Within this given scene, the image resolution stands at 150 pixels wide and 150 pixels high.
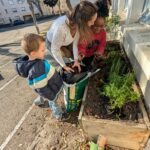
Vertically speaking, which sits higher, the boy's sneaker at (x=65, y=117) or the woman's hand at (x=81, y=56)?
the woman's hand at (x=81, y=56)

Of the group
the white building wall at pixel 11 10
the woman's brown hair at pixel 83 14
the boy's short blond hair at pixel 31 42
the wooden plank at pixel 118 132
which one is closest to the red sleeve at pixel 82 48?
the woman's brown hair at pixel 83 14

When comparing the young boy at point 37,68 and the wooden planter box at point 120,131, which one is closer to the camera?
the wooden planter box at point 120,131

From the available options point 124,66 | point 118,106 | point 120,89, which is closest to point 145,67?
point 120,89

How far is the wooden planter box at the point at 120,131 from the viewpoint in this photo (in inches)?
71.2

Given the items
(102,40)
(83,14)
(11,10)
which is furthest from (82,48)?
(11,10)

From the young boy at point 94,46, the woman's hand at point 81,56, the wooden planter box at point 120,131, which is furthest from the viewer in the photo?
the woman's hand at point 81,56

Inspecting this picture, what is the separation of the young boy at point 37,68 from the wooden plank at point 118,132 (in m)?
0.70

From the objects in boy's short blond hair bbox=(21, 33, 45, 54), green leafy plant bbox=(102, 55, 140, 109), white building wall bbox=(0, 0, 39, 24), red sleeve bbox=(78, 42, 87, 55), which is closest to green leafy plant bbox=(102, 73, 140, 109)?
green leafy plant bbox=(102, 55, 140, 109)

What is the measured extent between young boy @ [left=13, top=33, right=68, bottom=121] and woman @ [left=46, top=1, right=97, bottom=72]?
204mm

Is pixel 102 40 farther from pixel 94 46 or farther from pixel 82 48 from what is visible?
pixel 82 48

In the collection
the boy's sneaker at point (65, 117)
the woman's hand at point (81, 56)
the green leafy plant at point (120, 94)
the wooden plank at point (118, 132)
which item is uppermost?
the woman's hand at point (81, 56)

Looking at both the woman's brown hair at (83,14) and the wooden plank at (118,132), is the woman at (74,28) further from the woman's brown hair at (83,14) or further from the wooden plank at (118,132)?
the wooden plank at (118,132)

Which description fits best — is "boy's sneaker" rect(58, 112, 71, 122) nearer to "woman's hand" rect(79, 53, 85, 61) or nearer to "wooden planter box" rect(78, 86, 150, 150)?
"wooden planter box" rect(78, 86, 150, 150)

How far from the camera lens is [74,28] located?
216cm
